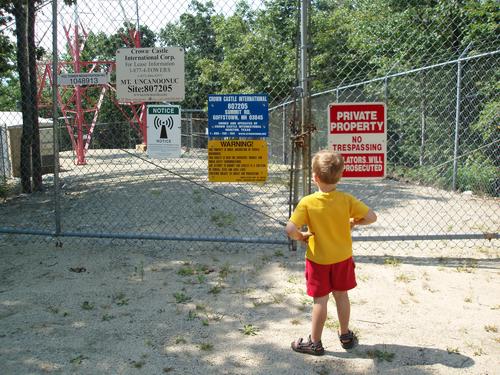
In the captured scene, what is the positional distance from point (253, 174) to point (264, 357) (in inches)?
76.5

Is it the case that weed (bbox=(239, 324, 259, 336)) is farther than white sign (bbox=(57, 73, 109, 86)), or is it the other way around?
white sign (bbox=(57, 73, 109, 86))

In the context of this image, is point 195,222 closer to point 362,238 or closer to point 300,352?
point 362,238

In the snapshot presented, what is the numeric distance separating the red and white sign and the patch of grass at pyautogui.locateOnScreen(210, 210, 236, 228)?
8.31ft

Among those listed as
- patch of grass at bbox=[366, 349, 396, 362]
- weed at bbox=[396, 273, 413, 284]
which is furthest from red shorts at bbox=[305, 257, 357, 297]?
weed at bbox=[396, 273, 413, 284]

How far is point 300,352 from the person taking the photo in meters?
3.10

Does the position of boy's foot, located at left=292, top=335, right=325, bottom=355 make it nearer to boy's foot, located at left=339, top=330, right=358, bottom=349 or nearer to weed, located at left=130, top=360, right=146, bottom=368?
boy's foot, located at left=339, top=330, right=358, bottom=349

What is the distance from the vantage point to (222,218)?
700cm

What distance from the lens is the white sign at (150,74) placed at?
4.65 meters

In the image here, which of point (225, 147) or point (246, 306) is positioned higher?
point (225, 147)

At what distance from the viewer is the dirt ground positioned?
3.01m

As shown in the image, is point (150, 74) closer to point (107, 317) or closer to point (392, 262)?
point (107, 317)

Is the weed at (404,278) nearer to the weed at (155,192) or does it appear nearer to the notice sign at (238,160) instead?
the notice sign at (238,160)

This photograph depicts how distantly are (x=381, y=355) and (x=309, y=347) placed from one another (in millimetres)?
449

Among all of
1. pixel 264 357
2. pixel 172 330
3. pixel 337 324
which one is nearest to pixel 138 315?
pixel 172 330
